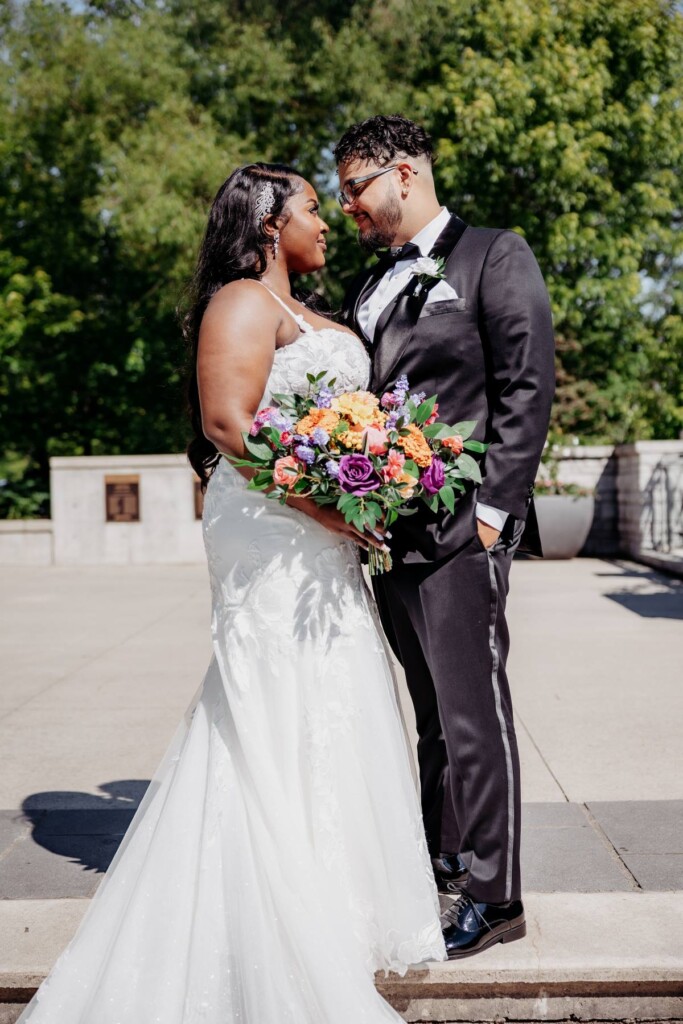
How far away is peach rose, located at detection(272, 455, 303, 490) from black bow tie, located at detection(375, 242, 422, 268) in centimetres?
96

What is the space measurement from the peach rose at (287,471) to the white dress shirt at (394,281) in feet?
2.57

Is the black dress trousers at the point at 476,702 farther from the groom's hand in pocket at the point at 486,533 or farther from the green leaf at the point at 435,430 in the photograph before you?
the green leaf at the point at 435,430

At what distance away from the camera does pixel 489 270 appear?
123 inches

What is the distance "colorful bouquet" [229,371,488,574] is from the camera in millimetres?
2719

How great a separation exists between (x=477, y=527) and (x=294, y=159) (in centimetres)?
2087

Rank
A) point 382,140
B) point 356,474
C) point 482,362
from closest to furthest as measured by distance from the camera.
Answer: point 356,474, point 482,362, point 382,140

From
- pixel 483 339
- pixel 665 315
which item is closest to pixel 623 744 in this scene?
pixel 483 339

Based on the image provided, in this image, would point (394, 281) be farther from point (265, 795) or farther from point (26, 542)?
point (26, 542)

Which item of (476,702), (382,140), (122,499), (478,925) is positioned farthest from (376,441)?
(122,499)

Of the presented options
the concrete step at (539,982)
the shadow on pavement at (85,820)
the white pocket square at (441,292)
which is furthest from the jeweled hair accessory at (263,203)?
the shadow on pavement at (85,820)

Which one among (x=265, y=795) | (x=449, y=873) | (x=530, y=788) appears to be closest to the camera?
(x=265, y=795)

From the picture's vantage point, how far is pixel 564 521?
1633 centimetres

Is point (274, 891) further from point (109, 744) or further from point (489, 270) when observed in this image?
point (109, 744)

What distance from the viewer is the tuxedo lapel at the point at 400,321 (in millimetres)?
3164
